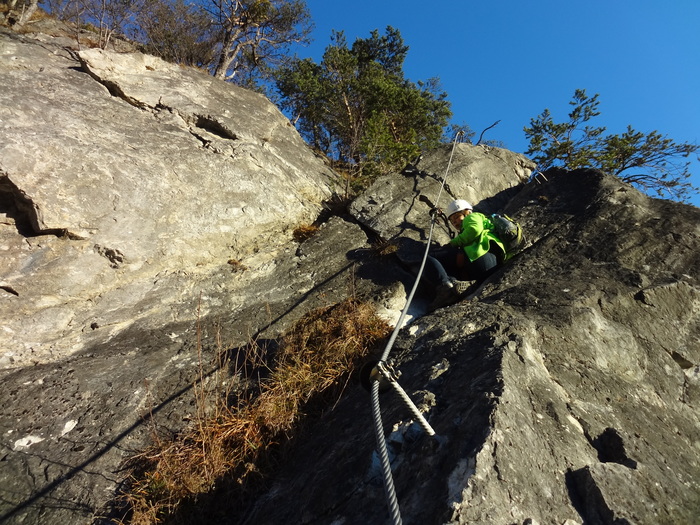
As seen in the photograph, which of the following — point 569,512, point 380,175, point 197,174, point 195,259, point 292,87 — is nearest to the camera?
point 569,512

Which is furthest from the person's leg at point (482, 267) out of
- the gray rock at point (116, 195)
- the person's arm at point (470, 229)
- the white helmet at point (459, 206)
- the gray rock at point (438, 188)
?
the gray rock at point (116, 195)

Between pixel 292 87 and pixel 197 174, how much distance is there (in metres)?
8.92

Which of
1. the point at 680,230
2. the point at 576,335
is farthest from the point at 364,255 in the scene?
the point at 680,230

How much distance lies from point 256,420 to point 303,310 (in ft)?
6.28

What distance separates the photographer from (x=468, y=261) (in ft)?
18.9

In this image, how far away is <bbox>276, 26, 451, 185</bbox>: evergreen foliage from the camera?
28.3 feet

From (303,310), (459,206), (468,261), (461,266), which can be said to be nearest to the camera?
(303,310)

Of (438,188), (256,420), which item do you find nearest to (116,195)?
(256,420)

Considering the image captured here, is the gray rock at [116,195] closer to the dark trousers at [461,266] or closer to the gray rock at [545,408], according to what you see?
the dark trousers at [461,266]

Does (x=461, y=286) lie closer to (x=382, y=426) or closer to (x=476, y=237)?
(x=476, y=237)

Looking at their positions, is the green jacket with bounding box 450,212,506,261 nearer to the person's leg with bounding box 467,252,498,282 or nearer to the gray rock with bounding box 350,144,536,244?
the person's leg with bounding box 467,252,498,282

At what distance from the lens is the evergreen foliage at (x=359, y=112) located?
340 inches

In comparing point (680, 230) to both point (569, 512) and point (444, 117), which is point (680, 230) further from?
point (444, 117)

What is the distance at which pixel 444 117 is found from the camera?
14.5 m
